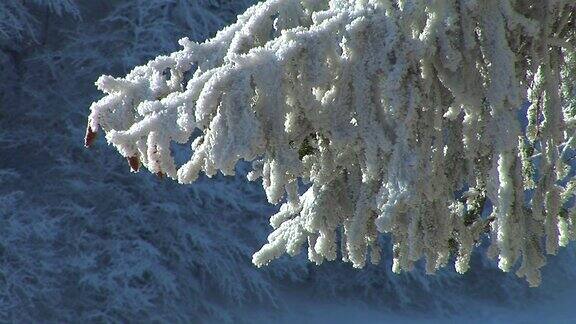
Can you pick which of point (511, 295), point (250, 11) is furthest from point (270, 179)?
point (511, 295)

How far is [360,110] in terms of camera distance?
2139 mm

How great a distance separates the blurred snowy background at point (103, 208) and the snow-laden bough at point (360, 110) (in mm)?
6132

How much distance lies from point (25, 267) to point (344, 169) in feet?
20.9

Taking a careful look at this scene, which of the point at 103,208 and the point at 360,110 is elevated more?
the point at 103,208

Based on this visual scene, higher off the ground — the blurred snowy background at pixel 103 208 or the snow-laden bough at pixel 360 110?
the blurred snowy background at pixel 103 208

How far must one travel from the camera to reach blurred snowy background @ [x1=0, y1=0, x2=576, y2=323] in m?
8.36

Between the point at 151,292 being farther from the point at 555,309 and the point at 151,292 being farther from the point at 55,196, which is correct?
the point at 555,309

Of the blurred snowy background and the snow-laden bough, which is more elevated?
the blurred snowy background

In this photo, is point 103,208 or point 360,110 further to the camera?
point 103,208

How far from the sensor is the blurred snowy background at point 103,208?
8.36 metres

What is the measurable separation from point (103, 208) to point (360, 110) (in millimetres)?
7251

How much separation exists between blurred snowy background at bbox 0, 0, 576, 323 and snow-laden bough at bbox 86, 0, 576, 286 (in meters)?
6.13

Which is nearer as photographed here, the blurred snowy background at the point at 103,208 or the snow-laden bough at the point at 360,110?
the snow-laden bough at the point at 360,110

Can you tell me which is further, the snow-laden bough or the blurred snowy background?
the blurred snowy background
